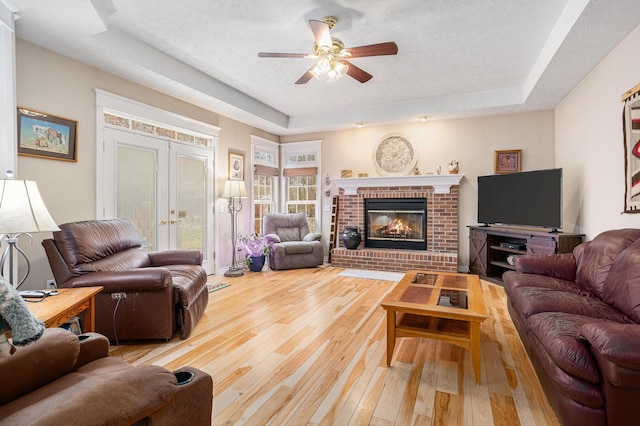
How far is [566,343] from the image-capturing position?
1.59 m

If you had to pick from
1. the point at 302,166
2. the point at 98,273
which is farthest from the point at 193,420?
the point at 302,166

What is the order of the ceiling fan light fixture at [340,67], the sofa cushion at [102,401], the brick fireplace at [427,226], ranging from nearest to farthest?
1. the sofa cushion at [102,401]
2. the ceiling fan light fixture at [340,67]
3. the brick fireplace at [427,226]

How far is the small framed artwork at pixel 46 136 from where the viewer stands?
288 cm

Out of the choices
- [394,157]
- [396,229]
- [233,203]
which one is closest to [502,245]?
[396,229]

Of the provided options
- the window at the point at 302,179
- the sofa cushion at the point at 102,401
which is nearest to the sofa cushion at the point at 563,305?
the sofa cushion at the point at 102,401

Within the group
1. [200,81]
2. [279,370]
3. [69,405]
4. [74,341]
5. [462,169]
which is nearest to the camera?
[69,405]

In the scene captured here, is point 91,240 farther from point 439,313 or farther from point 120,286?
point 439,313

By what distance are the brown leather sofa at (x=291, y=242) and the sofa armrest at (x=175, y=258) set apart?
2.13 meters

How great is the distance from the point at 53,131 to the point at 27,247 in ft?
3.67

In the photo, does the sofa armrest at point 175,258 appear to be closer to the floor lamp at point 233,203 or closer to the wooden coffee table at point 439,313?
the floor lamp at point 233,203

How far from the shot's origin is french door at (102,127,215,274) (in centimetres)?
373

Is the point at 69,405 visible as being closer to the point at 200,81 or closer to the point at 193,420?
the point at 193,420

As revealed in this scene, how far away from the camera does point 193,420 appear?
1.05 metres

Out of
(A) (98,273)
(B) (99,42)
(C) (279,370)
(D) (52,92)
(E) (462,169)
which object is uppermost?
(B) (99,42)
